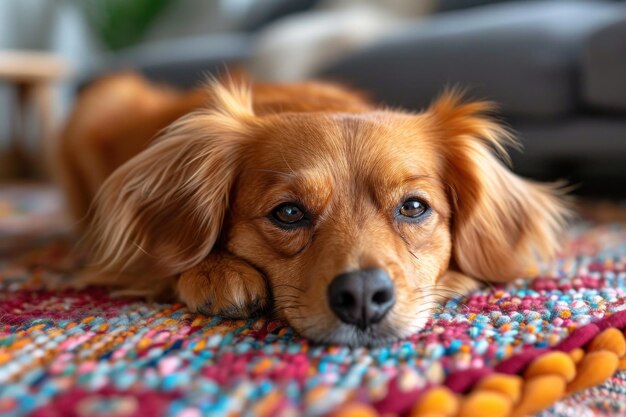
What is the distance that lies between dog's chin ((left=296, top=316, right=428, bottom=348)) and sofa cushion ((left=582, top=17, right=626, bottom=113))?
5.95 feet

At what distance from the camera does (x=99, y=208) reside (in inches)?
72.5

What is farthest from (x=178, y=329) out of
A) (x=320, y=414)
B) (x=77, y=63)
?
(x=77, y=63)

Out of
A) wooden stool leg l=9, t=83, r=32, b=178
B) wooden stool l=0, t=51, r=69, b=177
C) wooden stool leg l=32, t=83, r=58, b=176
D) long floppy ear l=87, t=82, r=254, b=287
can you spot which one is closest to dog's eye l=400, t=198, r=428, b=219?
long floppy ear l=87, t=82, r=254, b=287

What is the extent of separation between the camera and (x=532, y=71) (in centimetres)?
271

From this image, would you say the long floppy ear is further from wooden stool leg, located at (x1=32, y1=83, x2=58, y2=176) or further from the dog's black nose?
wooden stool leg, located at (x1=32, y1=83, x2=58, y2=176)

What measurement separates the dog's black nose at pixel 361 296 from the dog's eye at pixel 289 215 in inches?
11.0

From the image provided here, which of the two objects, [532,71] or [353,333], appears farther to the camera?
[532,71]

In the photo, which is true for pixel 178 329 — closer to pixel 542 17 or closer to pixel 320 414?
pixel 320 414

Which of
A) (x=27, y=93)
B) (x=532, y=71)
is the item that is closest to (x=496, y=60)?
(x=532, y=71)

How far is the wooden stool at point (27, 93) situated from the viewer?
16.1 feet

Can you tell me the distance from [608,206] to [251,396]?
2526mm

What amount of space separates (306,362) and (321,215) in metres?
0.43

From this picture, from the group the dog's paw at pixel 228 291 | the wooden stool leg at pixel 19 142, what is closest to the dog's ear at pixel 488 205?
the dog's paw at pixel 228 291

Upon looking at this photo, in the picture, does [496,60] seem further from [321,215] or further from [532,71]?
[321,215]
